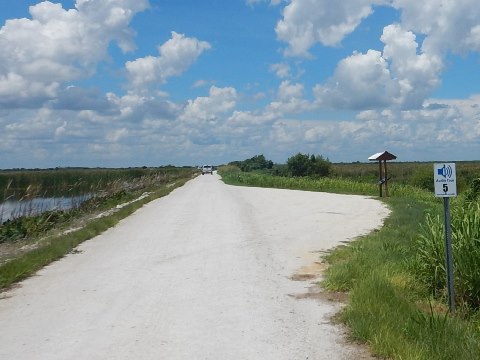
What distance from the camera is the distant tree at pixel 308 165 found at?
5662 cm

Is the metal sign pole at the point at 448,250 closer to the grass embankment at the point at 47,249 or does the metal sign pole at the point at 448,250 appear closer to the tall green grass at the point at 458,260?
the tall green grass at the point at 458,260

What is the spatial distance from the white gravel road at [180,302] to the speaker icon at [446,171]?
2169mm

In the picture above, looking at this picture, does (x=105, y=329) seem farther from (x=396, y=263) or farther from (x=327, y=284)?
(x=396, y=263)

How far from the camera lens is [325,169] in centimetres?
5750

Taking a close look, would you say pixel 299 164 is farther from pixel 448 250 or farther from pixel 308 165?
pixel 448 250

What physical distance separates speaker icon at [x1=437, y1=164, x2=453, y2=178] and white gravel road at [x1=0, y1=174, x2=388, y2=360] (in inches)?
85.4

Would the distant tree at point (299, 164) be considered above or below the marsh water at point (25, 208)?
above

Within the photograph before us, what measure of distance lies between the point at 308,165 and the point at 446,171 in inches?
2000

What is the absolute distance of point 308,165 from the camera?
186 feet

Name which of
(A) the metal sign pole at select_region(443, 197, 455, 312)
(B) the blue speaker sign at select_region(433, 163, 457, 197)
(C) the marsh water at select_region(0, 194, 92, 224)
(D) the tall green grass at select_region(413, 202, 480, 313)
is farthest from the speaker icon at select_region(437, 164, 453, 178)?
(C) the marsh water at select_region(0, 194, 92, 224)

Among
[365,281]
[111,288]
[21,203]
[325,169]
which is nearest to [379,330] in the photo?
[365,281]

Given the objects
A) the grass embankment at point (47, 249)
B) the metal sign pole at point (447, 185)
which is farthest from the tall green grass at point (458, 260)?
the grass embankment at point (47, 249)

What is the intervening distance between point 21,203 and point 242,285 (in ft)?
39.3

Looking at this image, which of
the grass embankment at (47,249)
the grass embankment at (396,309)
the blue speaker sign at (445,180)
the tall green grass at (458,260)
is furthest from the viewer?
the grass embankment at (47,249)
